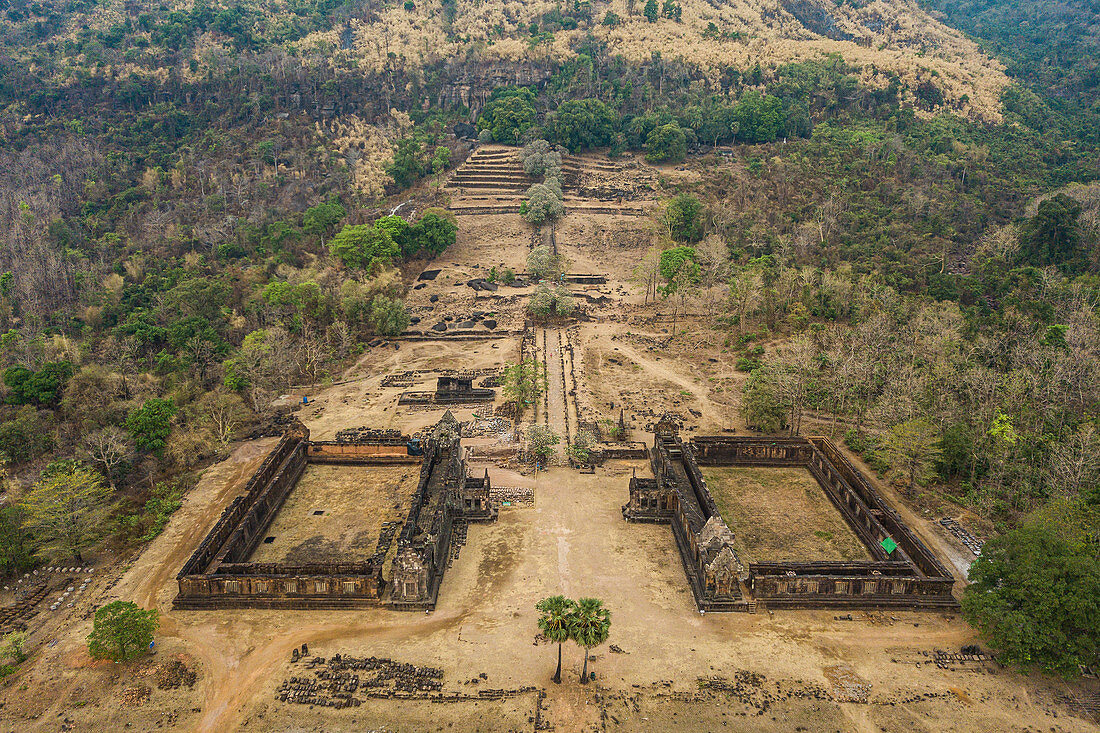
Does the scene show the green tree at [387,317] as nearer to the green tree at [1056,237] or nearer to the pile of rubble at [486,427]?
the pile of rubble at [486,427]

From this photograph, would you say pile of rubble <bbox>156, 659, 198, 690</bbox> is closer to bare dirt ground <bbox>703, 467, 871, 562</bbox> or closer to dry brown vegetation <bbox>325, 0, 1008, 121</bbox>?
bare dirt ground <bbox>703, 467, 871, 562</bbox>

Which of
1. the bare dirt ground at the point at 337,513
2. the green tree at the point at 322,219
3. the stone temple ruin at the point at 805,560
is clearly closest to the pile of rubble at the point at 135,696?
the bare dirt ground at the point at 337,513

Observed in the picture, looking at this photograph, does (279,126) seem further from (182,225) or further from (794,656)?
(794,656)

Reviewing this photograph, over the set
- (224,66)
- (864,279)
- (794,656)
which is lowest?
(794,656)

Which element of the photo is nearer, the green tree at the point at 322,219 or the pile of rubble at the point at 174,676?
the pile of rubble at the point at 174,676

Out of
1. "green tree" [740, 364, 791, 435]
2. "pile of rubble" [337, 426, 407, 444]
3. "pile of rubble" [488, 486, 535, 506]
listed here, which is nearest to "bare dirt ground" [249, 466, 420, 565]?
"pile of rubble" [337, 426, 407, 444]

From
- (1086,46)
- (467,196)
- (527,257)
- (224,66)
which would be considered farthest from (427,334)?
(1086,46)

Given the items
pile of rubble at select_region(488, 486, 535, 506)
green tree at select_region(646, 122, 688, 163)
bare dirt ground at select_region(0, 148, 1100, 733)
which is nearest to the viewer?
bare dirt ground at select_region(0, 148, 1100, 733)
